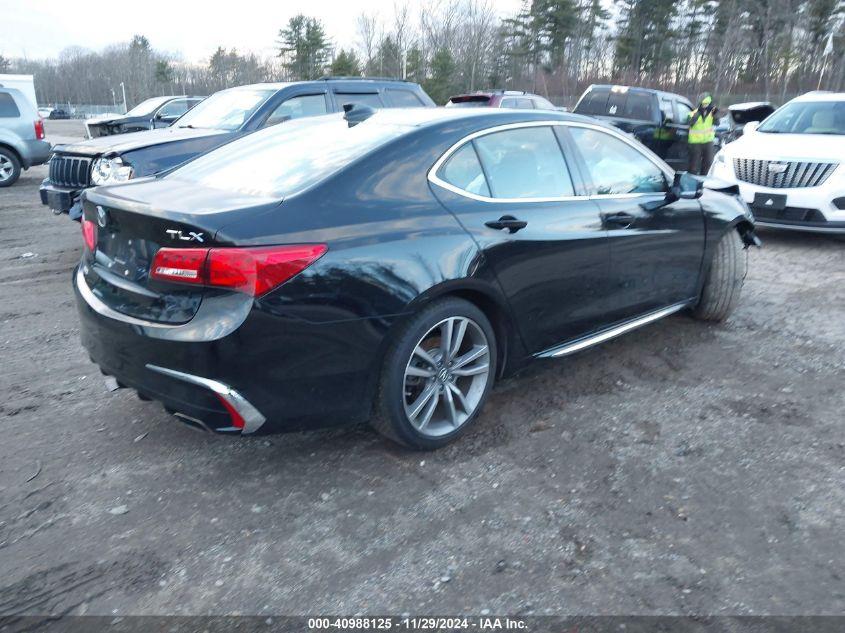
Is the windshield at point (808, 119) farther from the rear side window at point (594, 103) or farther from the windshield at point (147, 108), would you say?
the windshield at point (147, 108)

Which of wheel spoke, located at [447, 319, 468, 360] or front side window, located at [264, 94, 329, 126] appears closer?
wheel spoke, located at [447, 319, 468, 360]

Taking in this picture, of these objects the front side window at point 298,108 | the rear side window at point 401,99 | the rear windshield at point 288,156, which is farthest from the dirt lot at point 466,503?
the rear side window at point 401,99

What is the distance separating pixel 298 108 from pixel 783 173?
570cm

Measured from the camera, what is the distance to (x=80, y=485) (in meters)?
3.16

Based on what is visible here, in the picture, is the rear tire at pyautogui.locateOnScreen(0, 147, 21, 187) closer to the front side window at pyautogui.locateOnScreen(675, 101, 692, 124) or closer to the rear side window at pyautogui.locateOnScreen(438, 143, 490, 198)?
the rear side window at pyautogui.locateOnScreen(438, 143, 490, 198)

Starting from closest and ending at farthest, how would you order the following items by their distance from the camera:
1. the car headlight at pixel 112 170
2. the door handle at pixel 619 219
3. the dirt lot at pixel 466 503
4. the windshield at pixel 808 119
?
the dirt lot at pixel 466 503 < the door handle at pixel 619 219 < the car headlight at pixel 112 170 < the windshield at pixel 808 119

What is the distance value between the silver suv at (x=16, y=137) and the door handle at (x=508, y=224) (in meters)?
13.1

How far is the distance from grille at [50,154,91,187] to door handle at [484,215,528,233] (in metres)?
4.99

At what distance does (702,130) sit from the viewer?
13133 mm

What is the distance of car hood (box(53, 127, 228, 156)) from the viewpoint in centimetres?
679

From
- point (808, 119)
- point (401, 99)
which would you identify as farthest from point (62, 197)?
point (808, 119)

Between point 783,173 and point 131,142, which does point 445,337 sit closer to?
point 131,142

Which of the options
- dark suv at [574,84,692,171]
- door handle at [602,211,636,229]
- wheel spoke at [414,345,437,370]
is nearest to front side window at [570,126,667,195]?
door handle at [602,211,636,229]

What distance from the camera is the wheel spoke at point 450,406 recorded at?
11.4 feet
